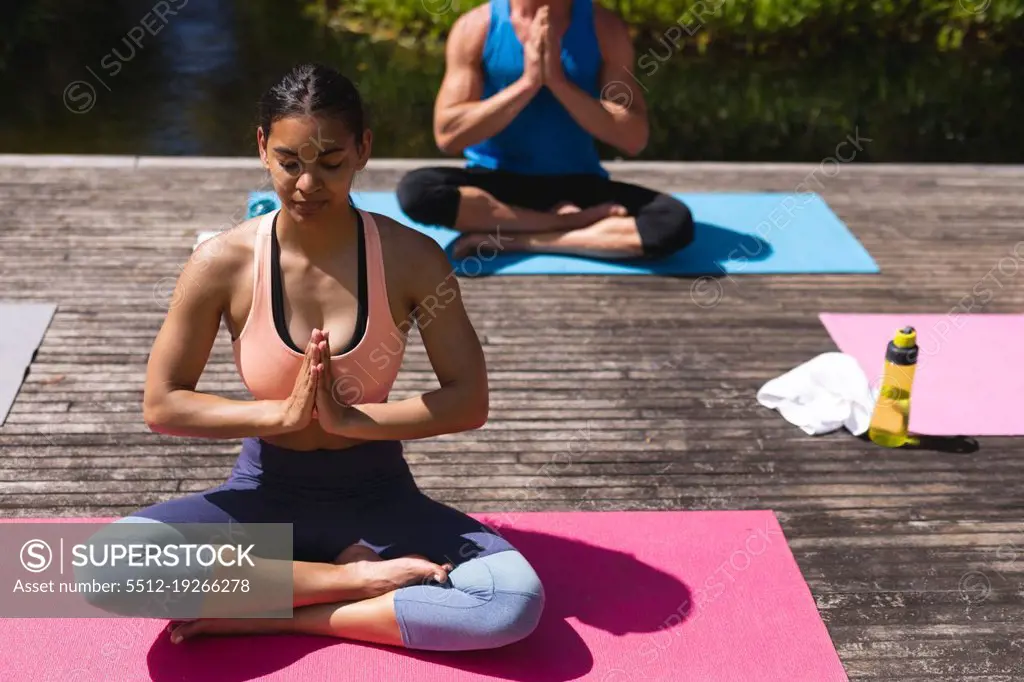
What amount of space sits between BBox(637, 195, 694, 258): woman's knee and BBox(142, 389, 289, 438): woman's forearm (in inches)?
88.4

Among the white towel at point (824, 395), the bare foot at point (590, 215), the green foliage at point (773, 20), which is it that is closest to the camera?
the white towel at point (824, 395)

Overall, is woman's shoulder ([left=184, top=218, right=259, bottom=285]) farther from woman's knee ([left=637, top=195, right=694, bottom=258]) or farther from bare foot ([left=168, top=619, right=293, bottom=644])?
woman's knee ([left=637, top=195, right=694, bottom=258])

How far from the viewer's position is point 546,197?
171 inches

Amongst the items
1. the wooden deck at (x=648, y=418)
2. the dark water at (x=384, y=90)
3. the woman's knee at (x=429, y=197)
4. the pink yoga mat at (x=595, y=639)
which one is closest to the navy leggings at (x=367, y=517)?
the pink yoga mat at (x=595, y=639)

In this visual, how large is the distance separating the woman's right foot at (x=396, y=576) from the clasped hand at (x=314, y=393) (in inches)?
12.0

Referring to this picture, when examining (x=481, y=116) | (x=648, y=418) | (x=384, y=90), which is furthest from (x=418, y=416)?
(x=384, y=90)

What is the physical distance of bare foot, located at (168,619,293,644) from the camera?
90.5 inches

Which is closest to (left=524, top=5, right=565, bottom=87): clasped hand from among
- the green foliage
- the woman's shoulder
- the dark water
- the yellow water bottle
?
the yellow water bottle

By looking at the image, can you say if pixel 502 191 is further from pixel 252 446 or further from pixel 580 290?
pixel 252 446

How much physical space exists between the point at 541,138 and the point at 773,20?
4.95 meters

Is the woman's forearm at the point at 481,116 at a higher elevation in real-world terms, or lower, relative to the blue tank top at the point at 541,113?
lower

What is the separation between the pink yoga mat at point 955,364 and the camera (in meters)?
3.36

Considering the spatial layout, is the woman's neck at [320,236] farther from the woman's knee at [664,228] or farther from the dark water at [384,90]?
the dark water at [384,90]

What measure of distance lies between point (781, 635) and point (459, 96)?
7.55 feet
